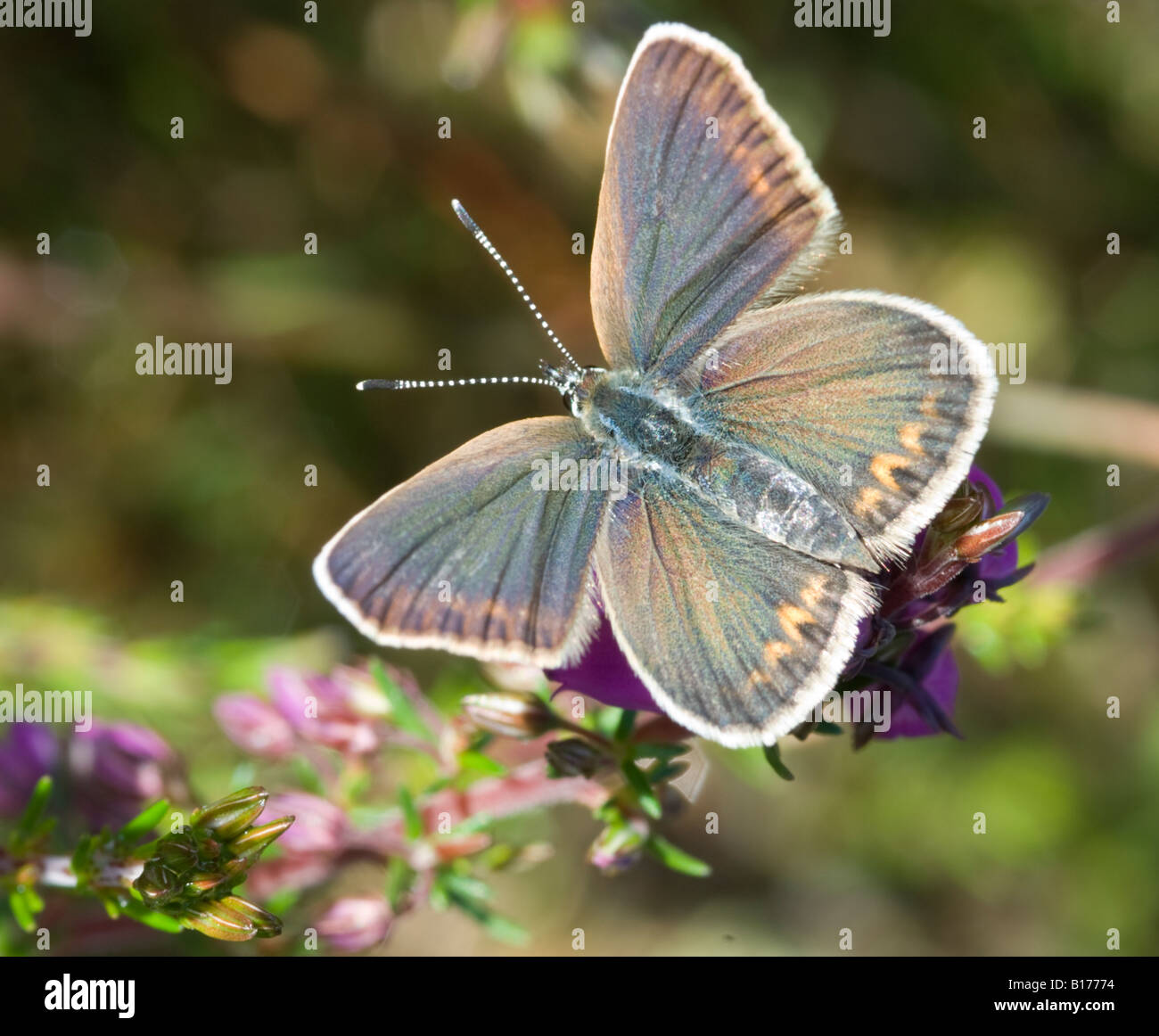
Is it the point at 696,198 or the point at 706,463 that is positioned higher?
the point at 696,198

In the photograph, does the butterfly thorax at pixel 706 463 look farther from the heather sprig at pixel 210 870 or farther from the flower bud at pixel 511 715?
the heather sprig at pixel 210 870

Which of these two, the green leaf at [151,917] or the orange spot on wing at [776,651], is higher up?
the orange spot on wing at [776,651]

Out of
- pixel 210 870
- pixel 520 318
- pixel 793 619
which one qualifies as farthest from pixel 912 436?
pixel 520 318

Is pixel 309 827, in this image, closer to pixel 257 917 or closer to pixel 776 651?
pixel 257 917

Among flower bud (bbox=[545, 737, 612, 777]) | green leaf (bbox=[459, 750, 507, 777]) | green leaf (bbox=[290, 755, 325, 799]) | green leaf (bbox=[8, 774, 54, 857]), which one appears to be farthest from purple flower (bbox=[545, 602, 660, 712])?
green leaf (bbox=[8, 774, 54, 857])

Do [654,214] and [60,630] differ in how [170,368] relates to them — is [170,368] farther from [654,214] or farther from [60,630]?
[654,214]

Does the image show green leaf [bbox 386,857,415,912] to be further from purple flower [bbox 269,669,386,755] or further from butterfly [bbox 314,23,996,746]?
butterfly [bbox 314,23,996,746]

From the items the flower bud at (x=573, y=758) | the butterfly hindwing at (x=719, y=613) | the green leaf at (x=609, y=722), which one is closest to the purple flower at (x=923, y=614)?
the butterfly hindwing at (x=719, y=613)
